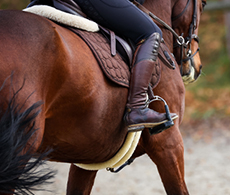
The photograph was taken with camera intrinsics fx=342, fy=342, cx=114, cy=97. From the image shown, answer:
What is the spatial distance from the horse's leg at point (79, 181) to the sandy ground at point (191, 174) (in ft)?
3.89

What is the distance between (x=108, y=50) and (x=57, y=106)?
2.14ft

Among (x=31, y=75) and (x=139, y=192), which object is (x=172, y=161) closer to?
(x=31, y=75)

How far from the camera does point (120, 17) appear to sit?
2500 mm

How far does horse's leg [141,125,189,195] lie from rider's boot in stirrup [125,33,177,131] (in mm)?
413

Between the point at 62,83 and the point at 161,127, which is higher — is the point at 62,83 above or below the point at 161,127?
above

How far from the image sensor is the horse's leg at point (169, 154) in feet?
9.30

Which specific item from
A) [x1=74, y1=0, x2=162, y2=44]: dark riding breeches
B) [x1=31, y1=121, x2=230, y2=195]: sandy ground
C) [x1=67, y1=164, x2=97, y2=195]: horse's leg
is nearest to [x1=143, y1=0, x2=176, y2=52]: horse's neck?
[x1=74, y1=0, x2=162, y2=44]: dark riding breeches

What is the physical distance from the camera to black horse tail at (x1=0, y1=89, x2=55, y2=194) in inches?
64.8

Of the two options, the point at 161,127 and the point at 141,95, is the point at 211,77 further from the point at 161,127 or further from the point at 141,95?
the point at 141,95

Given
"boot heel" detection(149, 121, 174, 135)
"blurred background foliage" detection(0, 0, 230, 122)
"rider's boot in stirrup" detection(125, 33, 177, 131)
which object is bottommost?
"blurred background foliage" detection(0, 0, 230, 122)

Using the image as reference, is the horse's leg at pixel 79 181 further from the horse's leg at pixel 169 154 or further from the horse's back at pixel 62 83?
the horse's back at pixel 62 83

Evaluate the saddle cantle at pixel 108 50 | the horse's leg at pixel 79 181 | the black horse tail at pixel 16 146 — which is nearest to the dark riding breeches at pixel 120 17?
the saddle cantle at pixel 108 50

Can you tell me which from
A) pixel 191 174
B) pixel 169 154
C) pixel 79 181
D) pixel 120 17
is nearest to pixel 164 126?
pixel 169 154

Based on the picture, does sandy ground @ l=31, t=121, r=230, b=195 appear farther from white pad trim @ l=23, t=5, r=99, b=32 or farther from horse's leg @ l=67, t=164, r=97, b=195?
white pad trim @ l=23, t=5, r=99, b=32
